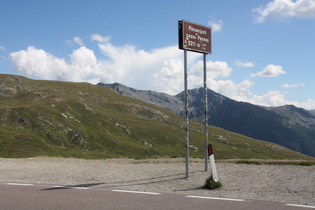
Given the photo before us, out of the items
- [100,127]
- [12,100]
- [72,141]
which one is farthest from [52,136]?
[12,100]

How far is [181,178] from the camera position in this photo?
15.5 metres

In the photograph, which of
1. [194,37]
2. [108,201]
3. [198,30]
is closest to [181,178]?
[108,201]

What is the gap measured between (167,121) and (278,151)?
232 feet

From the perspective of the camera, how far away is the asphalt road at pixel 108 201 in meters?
9.59

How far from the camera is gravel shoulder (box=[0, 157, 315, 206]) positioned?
11.9 meters

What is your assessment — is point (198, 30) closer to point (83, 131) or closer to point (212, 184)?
point (212, 184)

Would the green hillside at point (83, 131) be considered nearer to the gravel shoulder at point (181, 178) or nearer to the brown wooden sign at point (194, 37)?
the gravel shoulder at point (181, 178)

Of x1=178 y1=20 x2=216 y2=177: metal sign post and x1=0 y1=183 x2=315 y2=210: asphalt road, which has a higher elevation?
x1=178 y1=20 x2=216 y2=177: metal sign post

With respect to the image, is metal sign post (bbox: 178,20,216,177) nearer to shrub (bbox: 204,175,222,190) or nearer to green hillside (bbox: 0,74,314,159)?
shrub (bbox: 204,175,222,190)

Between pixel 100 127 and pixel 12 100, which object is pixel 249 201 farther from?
pixel 12 100

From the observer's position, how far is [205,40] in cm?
1766

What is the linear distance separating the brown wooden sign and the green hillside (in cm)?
6520

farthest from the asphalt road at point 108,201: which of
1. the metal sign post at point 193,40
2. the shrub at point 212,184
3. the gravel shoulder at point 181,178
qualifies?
the metal sign post at point 193,40

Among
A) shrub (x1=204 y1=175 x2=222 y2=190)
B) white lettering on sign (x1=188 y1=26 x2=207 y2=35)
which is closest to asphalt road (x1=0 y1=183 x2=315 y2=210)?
shrub (x1=204 y1=175 x2=222 y2=190)
